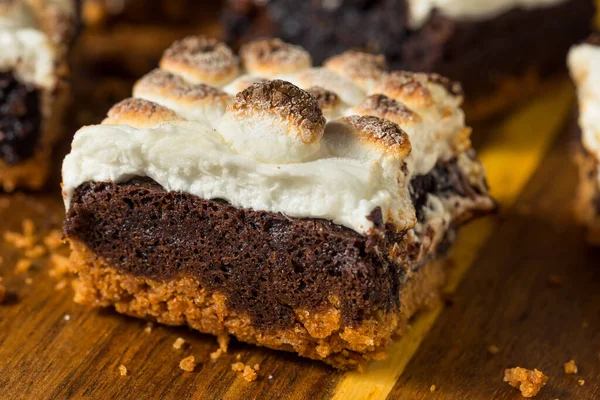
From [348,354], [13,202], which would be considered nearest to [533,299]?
[348,354]

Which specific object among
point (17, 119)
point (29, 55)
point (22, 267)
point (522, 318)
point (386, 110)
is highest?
point (386, 110)

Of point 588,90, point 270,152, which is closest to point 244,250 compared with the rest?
point 270,152

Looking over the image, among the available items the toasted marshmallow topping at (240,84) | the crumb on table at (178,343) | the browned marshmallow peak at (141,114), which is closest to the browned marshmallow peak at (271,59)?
the toasted marshmallow topping at (240,84)

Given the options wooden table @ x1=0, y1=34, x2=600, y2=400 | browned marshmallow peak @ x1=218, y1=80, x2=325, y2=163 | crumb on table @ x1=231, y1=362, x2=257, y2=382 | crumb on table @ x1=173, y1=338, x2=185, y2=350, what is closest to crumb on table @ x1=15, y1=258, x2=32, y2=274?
wooden table @ x1=0, y1=34, x2=600, y2=400

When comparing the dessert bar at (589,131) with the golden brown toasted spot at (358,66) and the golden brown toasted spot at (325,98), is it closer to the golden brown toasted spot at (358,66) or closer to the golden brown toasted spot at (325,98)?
the golden brown toasted spot at (358,66)

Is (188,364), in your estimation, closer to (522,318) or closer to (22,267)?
(22,267)

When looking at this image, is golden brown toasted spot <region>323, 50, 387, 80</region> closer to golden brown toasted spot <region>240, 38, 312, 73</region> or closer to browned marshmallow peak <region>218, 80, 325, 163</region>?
golden brown toasted spot <region>240, 38, 312, 73</region>
